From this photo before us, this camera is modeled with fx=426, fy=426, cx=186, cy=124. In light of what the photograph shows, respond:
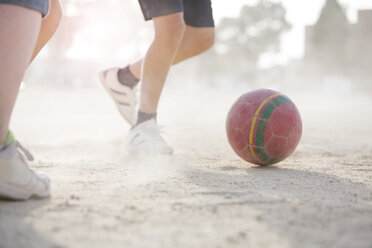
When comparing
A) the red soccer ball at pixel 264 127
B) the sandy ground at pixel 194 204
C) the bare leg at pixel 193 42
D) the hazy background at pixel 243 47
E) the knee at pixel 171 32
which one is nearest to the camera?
the sandy ground at pixel 194 204

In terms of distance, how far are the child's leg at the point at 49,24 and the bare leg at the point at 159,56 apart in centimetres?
95

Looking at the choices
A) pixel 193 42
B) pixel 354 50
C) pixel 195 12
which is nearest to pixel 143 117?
pixel 193 42

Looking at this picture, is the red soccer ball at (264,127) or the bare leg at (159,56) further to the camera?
the bare leg at (159,56)

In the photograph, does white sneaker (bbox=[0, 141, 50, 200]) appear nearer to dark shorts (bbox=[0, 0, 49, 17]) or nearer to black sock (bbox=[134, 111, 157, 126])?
dark shorts (bbox=[0, 0, 49, 17])

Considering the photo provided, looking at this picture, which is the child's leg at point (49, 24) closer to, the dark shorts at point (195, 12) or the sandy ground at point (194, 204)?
the sandy ground at point (194, 204)

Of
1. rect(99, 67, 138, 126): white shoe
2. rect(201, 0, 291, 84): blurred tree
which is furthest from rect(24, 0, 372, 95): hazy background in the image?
rect(99, 67, 138, 126): white shoe

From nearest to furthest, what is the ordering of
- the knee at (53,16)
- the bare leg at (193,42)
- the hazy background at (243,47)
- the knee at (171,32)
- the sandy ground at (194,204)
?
the sandy ground at (194,204), the knee at (53,16), the knee at (171,32), the bare leg at (193,42), the hazy background at (243,47)

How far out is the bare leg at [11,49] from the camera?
188 centimetres

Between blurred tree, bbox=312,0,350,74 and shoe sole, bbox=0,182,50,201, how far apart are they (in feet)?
129

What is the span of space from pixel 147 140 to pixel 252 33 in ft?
158

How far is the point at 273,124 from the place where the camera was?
2871 mm

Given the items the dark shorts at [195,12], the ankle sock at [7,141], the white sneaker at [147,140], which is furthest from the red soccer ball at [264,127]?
the ankle sock at [7,141]

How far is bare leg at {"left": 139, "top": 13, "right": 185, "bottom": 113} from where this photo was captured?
333 centimetres

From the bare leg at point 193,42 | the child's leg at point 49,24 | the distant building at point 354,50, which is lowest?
the distant building at point 354,50
